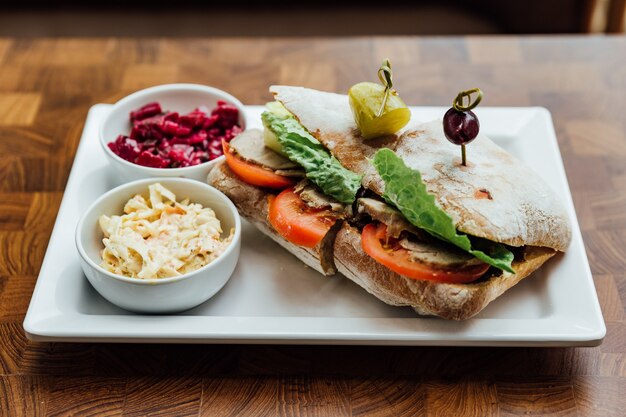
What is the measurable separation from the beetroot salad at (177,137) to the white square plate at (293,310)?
0.71ft

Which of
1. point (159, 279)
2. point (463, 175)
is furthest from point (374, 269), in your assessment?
point (159, 279)

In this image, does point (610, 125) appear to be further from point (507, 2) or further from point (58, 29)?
point (58, 29)

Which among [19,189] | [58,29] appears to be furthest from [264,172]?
[58,29]

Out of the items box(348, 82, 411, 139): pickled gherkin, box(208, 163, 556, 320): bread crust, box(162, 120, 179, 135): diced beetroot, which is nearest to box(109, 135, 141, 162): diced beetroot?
box(162, 120, 179, 135): diced beetroot

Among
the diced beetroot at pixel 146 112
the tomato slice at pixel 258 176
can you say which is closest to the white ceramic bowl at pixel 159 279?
the tomato slice at pixel 258 176

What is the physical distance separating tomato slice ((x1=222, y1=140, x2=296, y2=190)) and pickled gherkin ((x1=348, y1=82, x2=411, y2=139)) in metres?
0.35

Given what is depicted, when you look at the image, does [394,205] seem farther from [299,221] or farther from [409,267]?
[299,221]

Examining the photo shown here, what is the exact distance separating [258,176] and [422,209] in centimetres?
74

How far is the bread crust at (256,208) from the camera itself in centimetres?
285

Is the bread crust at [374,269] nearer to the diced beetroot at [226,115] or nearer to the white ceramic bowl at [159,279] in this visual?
the white ceramic bowl at [159,279]

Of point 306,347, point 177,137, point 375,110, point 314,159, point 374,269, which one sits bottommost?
point 306,347

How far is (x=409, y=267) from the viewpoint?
2.53 m

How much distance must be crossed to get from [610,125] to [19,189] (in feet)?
9.08

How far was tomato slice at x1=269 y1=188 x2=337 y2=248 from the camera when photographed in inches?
108
